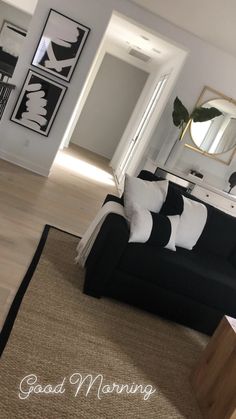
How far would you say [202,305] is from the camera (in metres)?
2.65

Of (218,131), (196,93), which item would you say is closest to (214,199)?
(218,131)

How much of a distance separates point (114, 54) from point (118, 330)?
8.18m

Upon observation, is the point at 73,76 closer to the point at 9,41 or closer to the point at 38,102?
the point at 38,102

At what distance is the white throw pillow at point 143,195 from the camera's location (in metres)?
2.79

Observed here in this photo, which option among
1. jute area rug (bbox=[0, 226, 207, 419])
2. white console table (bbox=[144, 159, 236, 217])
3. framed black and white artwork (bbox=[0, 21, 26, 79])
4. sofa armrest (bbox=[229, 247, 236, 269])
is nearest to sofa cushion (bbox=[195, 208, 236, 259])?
sofa armrest (bbox=[229, 247, 236, 269])

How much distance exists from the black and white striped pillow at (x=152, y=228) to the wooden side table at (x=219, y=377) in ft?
2.55

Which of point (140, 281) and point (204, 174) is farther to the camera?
point (204, 174)

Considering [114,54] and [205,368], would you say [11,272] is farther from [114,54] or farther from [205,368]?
[114,54]

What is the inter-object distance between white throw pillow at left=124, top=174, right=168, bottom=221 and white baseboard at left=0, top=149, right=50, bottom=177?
242cm

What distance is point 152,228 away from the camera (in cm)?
263

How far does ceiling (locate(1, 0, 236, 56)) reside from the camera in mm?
3760

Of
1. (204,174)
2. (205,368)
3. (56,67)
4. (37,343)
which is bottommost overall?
(37,343)

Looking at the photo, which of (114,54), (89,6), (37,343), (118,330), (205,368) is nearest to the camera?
(37,343)

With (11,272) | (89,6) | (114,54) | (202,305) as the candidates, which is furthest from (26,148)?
(114,54)
